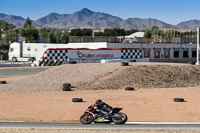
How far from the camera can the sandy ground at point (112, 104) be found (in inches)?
443

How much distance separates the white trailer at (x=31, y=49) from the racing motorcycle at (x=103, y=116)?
29.4 metres

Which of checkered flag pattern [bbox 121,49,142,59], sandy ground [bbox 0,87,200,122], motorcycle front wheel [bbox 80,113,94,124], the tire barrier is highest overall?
checkered flag pattern [bbox 121,49,142,59]

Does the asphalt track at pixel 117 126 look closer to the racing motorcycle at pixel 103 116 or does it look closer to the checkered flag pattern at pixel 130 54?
the racing motorcycle at pixel 103 116

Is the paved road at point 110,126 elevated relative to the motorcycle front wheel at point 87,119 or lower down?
lower down

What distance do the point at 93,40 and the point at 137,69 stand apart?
24.1m

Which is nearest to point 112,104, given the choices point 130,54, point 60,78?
point 60,78

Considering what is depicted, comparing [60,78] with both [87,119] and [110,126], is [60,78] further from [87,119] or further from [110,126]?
[110,126]

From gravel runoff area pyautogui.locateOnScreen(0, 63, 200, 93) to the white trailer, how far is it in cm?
1545

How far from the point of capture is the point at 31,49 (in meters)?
40.7

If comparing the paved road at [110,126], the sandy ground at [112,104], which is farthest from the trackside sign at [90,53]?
the paved road at [110,126]

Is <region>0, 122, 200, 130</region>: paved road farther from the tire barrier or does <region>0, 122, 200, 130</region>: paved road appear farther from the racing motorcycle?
the tire barrier

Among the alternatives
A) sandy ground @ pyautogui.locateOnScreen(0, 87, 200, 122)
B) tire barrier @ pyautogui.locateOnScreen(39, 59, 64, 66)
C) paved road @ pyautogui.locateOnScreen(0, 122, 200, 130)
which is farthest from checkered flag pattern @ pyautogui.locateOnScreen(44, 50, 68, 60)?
paved road @ pyautogui.locateOnScreen(0, 122, 200, 130)

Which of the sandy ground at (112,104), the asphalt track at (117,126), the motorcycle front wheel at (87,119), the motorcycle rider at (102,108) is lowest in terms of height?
the sandy ground at (112,104)

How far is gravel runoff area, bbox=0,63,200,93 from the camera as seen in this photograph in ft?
65.3
